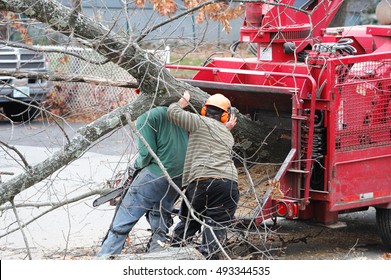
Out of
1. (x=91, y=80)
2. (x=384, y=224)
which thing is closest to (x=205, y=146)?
(x=91, y=80)

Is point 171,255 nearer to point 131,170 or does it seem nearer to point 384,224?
point 131,170

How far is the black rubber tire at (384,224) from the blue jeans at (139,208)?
2042 mm

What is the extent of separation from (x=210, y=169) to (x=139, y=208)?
0.77 meters

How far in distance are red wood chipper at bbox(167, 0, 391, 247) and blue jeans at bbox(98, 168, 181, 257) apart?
2.94 ft

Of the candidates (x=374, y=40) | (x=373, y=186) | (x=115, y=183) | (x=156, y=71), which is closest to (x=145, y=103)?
(x=156, y=71)

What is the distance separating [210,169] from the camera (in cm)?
736

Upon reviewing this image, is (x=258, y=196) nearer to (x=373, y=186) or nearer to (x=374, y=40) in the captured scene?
(x=373, y=186)

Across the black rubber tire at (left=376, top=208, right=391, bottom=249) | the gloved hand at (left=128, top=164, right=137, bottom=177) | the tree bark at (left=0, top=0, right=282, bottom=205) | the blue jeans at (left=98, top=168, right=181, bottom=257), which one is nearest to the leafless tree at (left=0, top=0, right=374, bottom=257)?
the tree bark at (left=0, top=0, right=282, bottom=205)

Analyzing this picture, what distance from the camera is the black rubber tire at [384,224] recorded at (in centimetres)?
823

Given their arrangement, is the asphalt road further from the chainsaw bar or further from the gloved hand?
the gloved hand

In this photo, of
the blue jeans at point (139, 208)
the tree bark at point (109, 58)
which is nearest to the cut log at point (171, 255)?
the blue jeans at point (139, 208)

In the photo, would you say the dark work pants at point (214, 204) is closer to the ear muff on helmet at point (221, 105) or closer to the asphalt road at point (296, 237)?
the ear muff on helmet at point (221, 105)

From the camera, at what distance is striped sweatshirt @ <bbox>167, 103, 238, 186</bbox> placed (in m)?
7.35

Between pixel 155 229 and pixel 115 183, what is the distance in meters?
0.81
